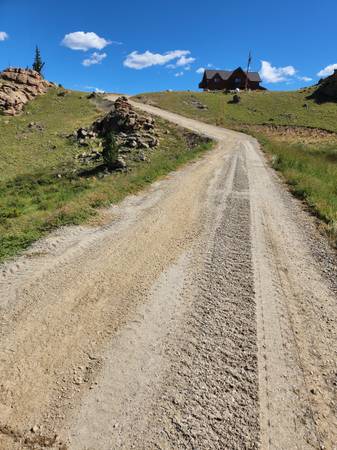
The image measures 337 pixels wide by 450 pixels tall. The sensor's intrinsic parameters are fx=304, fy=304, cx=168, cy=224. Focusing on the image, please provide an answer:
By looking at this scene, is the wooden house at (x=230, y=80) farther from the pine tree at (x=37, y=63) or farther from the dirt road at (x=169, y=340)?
the dirt road at (x=169, y=340)

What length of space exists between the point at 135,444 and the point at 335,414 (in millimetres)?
2689

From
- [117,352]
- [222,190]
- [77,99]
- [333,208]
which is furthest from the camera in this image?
[77,99]

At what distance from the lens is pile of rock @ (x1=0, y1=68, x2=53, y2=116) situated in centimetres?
4744

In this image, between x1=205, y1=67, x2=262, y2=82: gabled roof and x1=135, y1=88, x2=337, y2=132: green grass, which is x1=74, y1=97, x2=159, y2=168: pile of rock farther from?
x1=205, y1=67, x2=262, y2=82: gabled roof

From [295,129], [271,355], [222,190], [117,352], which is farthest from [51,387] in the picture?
[295,129]

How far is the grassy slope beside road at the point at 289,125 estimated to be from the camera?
16.0m

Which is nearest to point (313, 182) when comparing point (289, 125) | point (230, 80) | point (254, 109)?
point (289, 125)

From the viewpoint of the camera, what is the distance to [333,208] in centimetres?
1195

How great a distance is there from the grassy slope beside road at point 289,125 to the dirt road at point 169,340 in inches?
241

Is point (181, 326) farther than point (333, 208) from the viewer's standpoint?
No

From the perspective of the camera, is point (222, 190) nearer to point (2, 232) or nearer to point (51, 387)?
point (2, 232)

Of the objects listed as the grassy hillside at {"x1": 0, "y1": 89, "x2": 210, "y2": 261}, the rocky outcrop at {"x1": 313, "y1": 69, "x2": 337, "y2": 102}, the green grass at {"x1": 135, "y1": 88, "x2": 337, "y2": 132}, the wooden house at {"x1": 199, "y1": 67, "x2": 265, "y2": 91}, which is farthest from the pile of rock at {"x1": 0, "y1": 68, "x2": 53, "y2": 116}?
the rocky outcrop at {"x1": 313, "y1": 69, "x2": 337, "y2": 102}

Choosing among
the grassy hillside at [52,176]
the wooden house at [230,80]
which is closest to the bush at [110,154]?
the grassy hillside at [52,176]

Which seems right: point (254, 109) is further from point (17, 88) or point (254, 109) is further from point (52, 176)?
point (52, 176)
